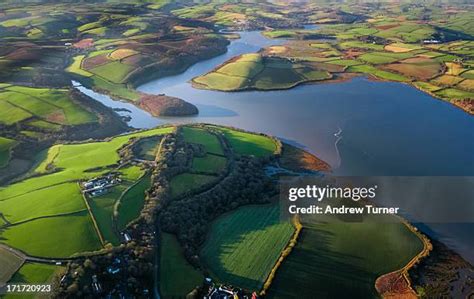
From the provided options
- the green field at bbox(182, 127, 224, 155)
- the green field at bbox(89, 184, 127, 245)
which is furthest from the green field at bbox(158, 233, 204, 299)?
the green field at bbox(182, 127, 224, 155)

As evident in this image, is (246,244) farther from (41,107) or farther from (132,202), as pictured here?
(41,107)

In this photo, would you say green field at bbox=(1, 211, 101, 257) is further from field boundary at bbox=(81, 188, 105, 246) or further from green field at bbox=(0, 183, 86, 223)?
green field at bbox=(0, 183, 86, 223)

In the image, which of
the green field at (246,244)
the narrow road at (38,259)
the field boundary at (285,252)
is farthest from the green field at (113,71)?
the field boundary at (285,252)

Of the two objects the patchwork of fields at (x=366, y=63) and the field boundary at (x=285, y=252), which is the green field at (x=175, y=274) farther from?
the patchwork of fields at (x=366, y=63)

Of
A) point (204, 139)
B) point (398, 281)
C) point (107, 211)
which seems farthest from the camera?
point (204, 139)

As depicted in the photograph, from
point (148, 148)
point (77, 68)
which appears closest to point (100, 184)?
point (148, 148)
